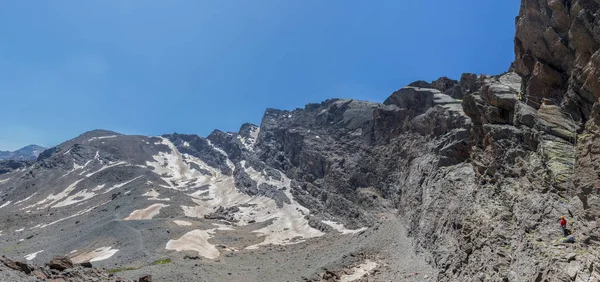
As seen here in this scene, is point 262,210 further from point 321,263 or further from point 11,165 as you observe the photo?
point 11,165

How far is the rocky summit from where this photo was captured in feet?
76.3

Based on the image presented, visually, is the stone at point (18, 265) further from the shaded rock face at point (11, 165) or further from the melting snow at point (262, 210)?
the shaded rock face at point (11, 165)

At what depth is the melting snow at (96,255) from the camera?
55.9 meters

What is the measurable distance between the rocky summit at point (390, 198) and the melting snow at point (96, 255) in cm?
44

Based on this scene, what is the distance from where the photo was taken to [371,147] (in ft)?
298

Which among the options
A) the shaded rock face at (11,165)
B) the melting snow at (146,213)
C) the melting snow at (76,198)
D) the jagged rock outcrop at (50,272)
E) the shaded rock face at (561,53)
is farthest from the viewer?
the shaded rock face at (11,165)

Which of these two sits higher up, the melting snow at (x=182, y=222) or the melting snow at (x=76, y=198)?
the melting snow at (x=76, y=198)

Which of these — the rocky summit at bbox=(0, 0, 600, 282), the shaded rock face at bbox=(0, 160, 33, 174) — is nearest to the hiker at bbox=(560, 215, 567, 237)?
the rocky summit at bbox=(0, 0, 600, 282)

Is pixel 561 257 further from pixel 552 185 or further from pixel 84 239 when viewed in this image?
pixel 84 239

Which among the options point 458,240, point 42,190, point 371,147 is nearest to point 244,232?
point 371,147

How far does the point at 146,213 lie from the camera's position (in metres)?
87.9

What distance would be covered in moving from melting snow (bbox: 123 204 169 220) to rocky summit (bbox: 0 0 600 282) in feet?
1.62

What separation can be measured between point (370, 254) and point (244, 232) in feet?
121

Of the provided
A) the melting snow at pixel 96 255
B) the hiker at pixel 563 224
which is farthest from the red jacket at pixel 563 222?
the melting snow at pixel 96 255
